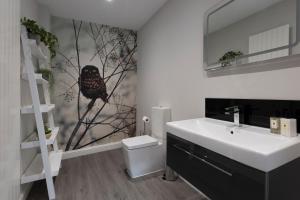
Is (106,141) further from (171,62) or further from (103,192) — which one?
(171,62)

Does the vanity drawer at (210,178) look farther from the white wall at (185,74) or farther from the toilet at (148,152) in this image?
the toilet at (148,152)

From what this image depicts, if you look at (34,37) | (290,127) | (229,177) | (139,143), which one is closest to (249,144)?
(229,177)

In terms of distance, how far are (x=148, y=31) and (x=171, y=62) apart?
→ 0.99 metres

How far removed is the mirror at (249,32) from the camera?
1093 millimetres

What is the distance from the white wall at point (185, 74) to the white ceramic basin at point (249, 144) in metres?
0.30

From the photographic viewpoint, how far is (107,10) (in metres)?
2.48

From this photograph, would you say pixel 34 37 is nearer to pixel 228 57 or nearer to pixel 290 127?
pixel 228 57

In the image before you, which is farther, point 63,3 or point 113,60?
point 113,60

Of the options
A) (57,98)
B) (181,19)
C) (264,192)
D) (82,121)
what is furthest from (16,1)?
(264,192)

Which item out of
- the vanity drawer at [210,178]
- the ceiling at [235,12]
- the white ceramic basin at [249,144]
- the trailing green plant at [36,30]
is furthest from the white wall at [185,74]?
the trailing green plant at [36,30]

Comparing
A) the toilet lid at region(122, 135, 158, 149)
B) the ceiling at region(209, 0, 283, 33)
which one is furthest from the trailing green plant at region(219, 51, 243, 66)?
the toilet lid at region(122, 135, 158, 149)

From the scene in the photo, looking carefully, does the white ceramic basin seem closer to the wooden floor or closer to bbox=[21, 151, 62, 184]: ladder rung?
the wooden floor

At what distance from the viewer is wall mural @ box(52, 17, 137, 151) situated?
2.72 m

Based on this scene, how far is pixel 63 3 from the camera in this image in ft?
7.48
